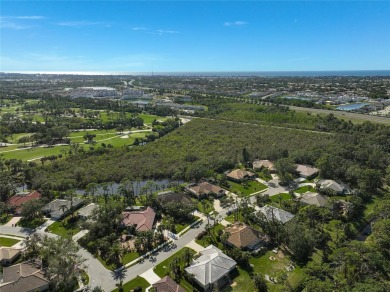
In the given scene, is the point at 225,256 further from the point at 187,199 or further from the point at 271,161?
the point at 271,161

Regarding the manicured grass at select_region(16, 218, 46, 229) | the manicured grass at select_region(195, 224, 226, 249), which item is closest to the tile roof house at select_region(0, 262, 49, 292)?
the manicured grass at select_region(16, 218, 46, 229)

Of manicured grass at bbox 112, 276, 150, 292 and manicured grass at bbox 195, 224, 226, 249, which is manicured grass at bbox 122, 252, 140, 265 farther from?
manicured grass at bbox 195, 224, 226, 249

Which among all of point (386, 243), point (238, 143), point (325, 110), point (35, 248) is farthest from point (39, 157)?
point (325, 110)

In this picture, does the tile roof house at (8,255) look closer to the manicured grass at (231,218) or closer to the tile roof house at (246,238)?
the tile roof house at (246,238)

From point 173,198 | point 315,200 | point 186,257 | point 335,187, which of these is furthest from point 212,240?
point 335,187

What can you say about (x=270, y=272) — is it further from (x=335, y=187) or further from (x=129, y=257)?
(x=335, y=187)

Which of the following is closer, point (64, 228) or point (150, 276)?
point (150, 276)

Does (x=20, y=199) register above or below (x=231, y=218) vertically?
above
